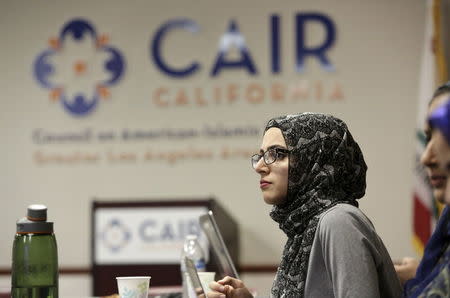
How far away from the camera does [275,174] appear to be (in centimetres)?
238

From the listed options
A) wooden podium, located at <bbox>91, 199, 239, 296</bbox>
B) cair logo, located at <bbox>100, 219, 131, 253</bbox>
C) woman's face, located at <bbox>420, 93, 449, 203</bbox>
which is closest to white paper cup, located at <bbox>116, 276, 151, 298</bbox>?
woman's face, located at <bbox>420, 93, 449, 203</bbox>

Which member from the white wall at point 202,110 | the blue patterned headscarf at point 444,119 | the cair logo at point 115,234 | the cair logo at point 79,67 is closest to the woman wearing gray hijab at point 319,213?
the blue patterned headscarf at point 444,119

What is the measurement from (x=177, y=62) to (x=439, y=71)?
83.8 inches

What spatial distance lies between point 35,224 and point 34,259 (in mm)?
99

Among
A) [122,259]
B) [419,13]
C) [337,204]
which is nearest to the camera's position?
[337,204]

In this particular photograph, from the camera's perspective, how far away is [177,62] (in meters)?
6.51

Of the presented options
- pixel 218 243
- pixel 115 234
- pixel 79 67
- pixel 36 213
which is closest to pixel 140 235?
pixel 115 234

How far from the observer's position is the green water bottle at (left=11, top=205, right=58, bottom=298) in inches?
86.1

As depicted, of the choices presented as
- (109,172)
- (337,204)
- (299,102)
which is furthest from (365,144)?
(337,204)

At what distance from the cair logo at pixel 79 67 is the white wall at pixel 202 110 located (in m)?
0.06

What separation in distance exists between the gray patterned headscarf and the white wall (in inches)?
155

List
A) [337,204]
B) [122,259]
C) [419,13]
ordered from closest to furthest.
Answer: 1. [337,204]
2. [122,259]
3. [419,13]

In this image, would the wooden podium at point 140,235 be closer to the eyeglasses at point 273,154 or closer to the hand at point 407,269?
the hand at point 407,269

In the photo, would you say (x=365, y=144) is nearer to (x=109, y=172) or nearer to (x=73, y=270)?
(x=109, y=172)
